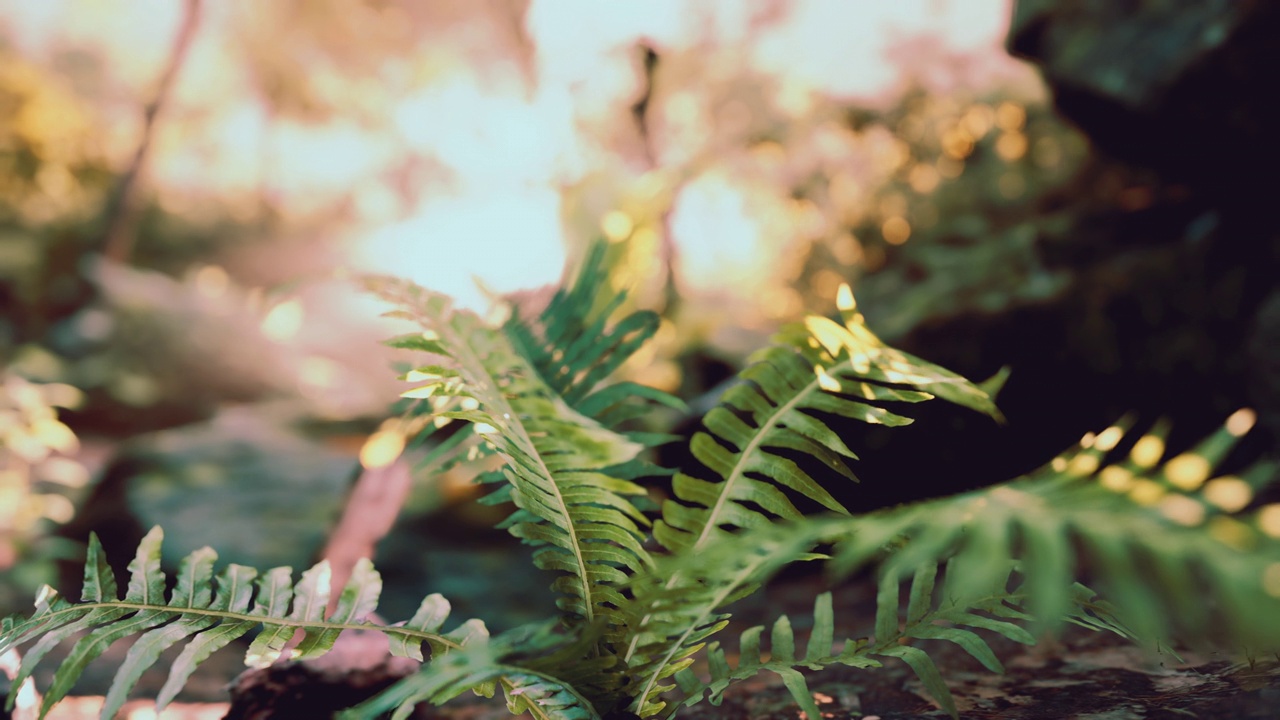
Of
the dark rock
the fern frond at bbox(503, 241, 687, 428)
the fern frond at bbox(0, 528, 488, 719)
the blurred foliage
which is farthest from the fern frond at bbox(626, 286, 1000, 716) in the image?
the blurred foliage

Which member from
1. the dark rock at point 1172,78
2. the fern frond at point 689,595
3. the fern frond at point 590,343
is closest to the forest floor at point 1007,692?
the fern frond at point 689,595

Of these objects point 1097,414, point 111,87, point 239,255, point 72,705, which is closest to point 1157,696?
point 1097,414

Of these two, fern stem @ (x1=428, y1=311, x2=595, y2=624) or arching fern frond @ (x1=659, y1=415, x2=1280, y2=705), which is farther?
fern stem @ (x1=428, y1=311, x2=595, y2=624)

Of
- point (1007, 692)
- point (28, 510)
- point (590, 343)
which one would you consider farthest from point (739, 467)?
point (28, 510)

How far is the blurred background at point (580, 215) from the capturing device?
2604mm

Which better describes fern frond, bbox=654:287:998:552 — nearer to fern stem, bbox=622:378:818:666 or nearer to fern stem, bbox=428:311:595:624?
fern stem, bbox=622:378:818:666

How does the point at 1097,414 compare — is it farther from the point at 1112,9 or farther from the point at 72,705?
the point at 72,705

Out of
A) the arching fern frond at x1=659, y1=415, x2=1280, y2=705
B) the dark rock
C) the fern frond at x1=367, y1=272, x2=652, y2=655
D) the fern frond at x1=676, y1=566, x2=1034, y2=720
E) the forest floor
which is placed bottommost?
the forest floor

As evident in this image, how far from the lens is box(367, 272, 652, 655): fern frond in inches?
38.6

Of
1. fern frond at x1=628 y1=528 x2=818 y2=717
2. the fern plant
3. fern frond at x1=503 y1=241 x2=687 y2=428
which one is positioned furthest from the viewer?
fern frond at x1=503 y1=241 x2=687 y2=428

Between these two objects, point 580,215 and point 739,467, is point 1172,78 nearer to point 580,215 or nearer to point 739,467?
point 580,215

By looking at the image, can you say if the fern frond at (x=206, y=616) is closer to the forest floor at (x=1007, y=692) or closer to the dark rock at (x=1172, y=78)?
the forest floor at (x=1007, y=692)

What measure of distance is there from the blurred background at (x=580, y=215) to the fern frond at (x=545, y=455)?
0.21 metres

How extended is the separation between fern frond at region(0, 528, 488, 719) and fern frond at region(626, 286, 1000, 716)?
0.93 feet
